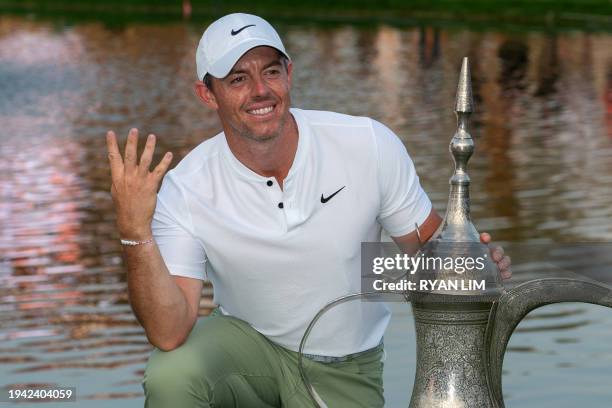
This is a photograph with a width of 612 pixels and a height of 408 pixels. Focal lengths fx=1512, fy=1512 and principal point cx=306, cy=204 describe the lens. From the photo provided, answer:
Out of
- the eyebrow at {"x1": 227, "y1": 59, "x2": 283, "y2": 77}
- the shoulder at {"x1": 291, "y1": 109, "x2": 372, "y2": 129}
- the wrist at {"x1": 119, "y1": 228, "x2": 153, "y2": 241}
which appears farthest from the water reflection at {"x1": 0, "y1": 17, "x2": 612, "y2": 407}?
the wrist at {"x1": 119, "y1": 228, "x2": 153, "y2": 241}

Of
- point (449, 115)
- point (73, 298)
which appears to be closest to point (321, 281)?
point (73, 298)

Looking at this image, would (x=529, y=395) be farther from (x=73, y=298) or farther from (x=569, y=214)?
(x=569, y=214)

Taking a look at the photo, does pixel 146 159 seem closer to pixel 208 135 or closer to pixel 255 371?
pixel 255 371

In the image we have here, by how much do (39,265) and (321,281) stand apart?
5.85m

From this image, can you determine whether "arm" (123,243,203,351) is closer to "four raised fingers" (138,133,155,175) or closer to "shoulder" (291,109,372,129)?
"four raised fingers" (138,133,155,175)

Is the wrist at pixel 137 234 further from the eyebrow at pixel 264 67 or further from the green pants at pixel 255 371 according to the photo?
the eyebrow at pixel 264 67

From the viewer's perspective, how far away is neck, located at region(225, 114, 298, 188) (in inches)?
173

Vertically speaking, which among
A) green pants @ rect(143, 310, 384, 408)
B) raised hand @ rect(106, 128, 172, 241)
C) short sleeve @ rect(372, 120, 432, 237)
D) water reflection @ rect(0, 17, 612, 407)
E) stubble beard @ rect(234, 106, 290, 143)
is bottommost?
green pants @ rect(143, 310, 384, 408)

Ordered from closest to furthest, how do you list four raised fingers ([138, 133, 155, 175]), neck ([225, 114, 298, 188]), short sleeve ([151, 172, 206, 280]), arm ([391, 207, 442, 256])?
four raised fingers ([138, 133, 155, 175]) < short sleeve ([151, 172, 206, 280]) < neck ([225, 114, 298, 188]) < arm ([391, 207, 442, 256])

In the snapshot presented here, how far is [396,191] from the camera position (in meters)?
4.46

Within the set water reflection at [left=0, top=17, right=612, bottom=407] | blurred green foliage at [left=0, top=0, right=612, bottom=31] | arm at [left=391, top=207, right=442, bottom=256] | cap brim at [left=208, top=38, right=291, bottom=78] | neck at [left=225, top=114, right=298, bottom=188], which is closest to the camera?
cap brim at [left=208, top=38, right=291, bottom=78]

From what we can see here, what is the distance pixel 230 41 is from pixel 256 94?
0.17m

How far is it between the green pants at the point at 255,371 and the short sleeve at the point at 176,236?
0.67 ft

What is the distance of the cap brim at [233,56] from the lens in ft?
13.7
